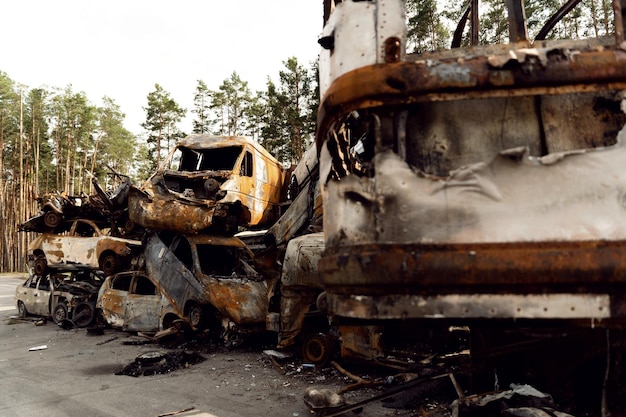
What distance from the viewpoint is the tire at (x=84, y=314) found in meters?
9.24

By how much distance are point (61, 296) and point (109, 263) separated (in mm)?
2182

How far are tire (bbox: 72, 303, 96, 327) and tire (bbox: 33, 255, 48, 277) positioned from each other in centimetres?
165

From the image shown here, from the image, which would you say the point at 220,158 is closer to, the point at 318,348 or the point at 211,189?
the point at 211,189

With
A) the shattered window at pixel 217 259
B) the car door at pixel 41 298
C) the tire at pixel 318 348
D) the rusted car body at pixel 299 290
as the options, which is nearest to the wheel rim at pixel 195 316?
the shattered window at pixel 217 259

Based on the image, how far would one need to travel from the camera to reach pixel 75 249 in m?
9.91

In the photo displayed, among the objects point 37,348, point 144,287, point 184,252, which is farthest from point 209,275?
point 37,348

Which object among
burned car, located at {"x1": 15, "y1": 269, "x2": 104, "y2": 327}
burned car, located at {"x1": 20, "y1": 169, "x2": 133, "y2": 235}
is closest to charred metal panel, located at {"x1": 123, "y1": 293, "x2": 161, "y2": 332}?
burned car, located at {"x1": 15, "y1": 269, "x2": 104, "y2": 327}

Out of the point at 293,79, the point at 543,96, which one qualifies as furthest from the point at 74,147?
the point at 543,96

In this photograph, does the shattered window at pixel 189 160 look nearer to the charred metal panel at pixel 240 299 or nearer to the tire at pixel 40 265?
the charred metal panel at pixel 240 299

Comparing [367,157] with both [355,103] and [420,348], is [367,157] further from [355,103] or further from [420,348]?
[420,348]

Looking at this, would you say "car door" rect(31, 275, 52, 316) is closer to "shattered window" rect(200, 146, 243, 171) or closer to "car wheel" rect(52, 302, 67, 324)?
"car wheel" rect(52, 302, 67, 324)

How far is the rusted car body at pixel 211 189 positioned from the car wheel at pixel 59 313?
3.58 meters

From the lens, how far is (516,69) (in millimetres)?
1526

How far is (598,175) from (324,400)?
315 cm
